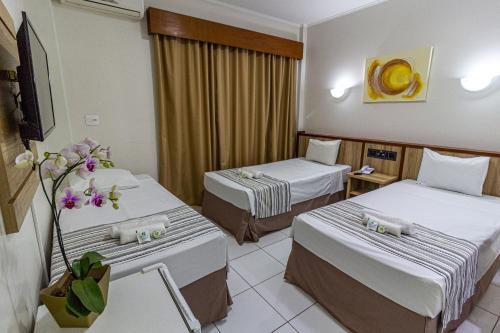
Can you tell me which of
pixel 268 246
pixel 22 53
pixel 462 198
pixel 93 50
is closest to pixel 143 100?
pixel 93 50

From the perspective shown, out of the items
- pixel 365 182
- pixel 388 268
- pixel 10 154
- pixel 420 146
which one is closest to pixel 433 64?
pixel 420 146

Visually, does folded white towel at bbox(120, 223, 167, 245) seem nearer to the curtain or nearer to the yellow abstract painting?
the curtain

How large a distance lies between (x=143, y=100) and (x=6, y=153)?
2.30 m

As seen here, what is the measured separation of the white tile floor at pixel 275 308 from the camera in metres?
1.58

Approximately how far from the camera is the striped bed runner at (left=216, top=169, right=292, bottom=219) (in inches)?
98.0

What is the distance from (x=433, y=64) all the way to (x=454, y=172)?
123 cm

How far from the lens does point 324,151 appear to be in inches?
138

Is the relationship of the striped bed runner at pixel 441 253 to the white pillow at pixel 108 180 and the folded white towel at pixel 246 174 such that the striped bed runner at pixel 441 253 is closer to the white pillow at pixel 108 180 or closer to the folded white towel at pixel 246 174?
the folded white towel at pixel 246 174

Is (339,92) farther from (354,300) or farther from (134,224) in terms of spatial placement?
(134,224)

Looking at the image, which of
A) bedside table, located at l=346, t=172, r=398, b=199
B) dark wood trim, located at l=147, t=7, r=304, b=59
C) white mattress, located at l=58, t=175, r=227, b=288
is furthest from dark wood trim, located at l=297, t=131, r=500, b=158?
white mattress, located at l=58, t=175, r=227, b=288

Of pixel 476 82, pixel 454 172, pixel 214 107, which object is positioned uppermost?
pixel 476 82

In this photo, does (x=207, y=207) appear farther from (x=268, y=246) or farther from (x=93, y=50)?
(x=93, y=50)

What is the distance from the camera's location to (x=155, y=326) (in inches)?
33.7

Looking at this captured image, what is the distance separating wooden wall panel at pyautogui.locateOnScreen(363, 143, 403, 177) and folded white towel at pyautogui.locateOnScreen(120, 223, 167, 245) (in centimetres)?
270
